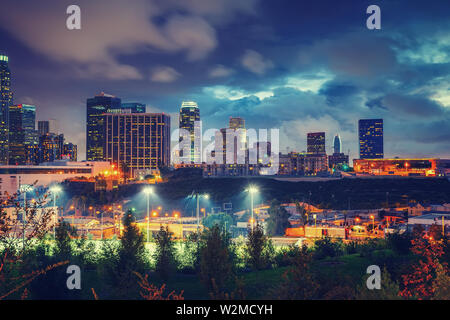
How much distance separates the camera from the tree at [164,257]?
25.0 metres

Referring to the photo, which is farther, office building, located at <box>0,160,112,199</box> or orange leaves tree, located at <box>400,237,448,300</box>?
office building, located at <box>0,160,112,199</box>

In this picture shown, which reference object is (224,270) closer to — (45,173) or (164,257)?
(164,257)

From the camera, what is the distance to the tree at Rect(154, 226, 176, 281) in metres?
25.0

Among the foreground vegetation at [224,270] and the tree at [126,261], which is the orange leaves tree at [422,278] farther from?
the tree at [126,261]

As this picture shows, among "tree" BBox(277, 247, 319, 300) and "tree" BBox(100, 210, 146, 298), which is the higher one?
"tree" BBox(277, 247, 319, 300)

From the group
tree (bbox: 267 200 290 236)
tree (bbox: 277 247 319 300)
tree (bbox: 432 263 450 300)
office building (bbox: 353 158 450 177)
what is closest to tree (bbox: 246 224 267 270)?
tree (bbox: 277 247 319 300)

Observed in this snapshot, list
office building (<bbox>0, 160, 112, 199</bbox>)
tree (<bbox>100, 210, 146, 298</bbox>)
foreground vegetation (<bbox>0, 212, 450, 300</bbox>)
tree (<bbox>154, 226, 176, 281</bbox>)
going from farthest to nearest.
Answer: office building (<bbox>0, 160, 112, 199</bbox>)
tree (<bbox>154, 226, 176, 281</bbox>)
tree (<bbox>100, 210, 146, 298</bbox>)
foreground vegetation (<bbox>0, 212, 450, 300</bbox>)

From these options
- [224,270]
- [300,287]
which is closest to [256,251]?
[224,270]

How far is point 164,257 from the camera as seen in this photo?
83.4 ft

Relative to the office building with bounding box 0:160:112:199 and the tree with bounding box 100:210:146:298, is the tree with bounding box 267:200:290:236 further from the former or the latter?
the office building with bounding box 0:160:112:199

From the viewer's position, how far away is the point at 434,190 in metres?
117

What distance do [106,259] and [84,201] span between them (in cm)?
9510
